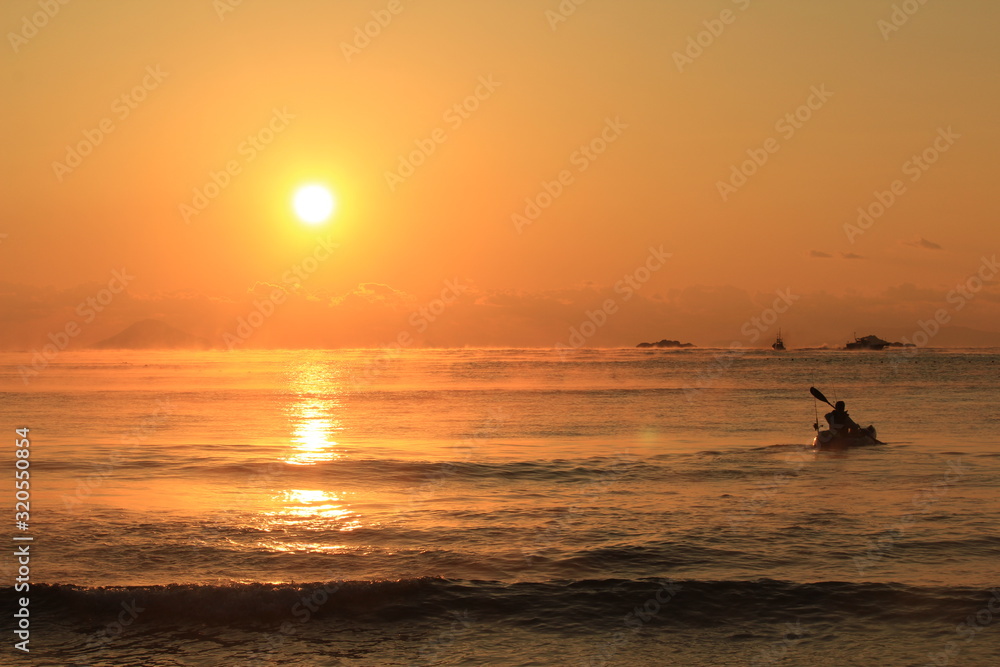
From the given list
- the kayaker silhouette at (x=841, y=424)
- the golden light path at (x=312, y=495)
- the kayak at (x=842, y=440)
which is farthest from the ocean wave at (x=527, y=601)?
the kayaker silhouette at (x=841, y=424)

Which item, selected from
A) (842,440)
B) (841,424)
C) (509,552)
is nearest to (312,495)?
(509,552)

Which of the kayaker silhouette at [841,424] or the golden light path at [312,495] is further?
the kayaker silhouette at [841,424]

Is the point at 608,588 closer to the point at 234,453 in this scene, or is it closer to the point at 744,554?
the point at 744,554

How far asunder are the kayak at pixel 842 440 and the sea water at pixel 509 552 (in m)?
0.93

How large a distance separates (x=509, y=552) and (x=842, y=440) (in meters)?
20.1

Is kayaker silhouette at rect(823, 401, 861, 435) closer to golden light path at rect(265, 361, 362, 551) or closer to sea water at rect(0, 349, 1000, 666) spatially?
sea water at rect(0, 349, 1000, 666)

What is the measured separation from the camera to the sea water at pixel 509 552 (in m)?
11.6

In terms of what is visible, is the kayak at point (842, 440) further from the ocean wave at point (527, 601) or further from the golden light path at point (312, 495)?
the ocean wave at point (527, 601)

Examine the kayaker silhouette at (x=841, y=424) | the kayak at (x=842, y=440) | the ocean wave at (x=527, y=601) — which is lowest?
the ocean wave at (x=527, y=601)

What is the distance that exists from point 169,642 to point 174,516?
26.3 ft

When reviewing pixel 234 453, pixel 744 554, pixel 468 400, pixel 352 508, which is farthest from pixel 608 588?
pixel 468 400

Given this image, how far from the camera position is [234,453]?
31.2m

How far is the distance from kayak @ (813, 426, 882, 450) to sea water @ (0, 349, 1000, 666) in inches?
36.4

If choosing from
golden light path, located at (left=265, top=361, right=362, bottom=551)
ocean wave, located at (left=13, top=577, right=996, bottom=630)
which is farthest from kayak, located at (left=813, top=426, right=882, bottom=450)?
ocean wave, located at (left=13, top=577, right=996, bottom=630)
